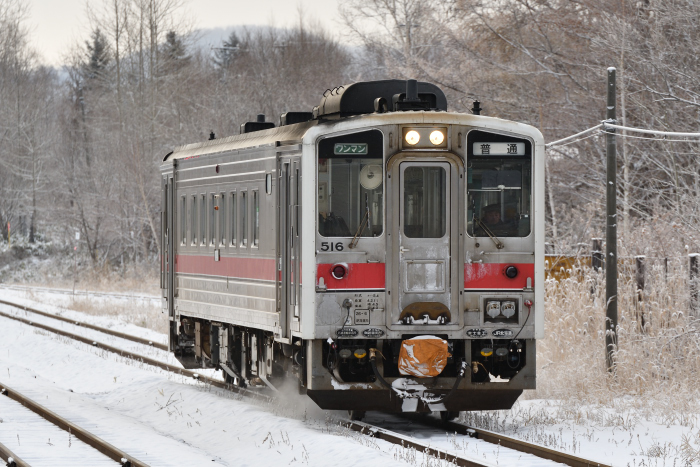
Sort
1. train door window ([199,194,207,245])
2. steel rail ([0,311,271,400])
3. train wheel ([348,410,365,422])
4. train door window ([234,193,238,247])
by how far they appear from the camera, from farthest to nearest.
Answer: steel rail ([0,311,271,400]) → train door window ([199,194,207,245]) → train door window ([234,193,238,247]) → train wheel ([348,410,365,422])

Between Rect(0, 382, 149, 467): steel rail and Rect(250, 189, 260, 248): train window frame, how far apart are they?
2.54m

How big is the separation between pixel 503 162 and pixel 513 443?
8.72 feet

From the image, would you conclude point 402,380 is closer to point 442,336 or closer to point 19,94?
point 442,336

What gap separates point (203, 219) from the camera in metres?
13.3

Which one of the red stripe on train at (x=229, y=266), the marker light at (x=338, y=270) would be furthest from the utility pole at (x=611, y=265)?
the red stripe on train at (x=229, y=266)

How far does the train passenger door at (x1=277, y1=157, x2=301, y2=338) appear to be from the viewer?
33.3 ft

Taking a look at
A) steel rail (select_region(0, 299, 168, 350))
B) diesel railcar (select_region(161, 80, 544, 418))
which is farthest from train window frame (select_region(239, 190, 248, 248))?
steel rail (select_region(0, 299, 168, 350))

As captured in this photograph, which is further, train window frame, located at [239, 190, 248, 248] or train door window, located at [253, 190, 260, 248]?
train window frame, located at [239, 190, 248, 248]

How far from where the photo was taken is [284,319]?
10531mm

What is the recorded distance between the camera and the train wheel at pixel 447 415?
10.6 m

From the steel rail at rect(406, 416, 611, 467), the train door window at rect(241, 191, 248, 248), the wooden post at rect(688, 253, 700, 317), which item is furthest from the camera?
the wooden post at rect(688, 253, 700, 317)

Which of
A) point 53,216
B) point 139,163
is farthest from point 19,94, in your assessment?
point 139,163

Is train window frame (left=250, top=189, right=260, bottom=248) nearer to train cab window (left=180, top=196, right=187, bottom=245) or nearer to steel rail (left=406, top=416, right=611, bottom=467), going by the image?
steel rail (left=406, top=416, right=611, bottom=467)

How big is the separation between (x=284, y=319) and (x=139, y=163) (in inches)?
1041
